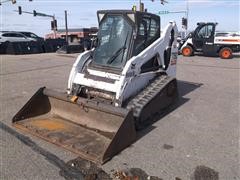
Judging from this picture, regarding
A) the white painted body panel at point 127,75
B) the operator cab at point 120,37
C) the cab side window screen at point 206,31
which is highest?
the cab side window screen at point 206,31

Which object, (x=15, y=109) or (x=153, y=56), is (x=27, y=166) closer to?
(x=15, y=109)

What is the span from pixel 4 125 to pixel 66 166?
2163 mm

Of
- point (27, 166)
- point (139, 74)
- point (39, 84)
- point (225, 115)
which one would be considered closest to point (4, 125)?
point (27, 166)

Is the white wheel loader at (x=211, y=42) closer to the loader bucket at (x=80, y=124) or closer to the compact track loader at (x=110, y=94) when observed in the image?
the compact track loader at (x=110, y=94)

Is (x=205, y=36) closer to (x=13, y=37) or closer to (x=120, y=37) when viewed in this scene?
(x=120, y=37)

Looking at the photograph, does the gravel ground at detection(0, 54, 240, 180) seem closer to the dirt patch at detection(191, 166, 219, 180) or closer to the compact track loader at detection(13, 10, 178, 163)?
the dirt patch at detection(191, 166, 219, 180)

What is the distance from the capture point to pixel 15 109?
20.6 feet

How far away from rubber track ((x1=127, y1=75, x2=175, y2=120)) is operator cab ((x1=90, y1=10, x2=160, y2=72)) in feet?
2.35

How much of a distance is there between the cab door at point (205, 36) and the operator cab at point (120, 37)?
1238 centimetres

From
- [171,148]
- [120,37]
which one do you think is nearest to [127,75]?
[120,37]

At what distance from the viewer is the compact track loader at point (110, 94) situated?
439 centimetres

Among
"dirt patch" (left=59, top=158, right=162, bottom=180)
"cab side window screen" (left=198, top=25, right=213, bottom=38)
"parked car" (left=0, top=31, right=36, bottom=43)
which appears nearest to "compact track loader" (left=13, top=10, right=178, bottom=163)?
"dirt patch" (left=59, top=158, right=162, bottom=180)

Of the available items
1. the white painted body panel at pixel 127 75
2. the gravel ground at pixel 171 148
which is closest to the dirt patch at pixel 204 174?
the gravel ground at pixel 171 148

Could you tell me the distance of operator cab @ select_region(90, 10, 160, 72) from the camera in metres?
5.58
